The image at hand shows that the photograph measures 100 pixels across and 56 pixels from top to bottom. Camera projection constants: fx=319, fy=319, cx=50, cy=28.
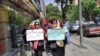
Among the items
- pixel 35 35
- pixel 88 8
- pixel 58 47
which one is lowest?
pixel 58 47

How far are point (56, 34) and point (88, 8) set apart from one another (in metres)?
67.2

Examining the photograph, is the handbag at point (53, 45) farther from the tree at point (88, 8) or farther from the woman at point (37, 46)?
the tree at point (88, 8)

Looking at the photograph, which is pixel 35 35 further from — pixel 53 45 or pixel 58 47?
pixel 58 47

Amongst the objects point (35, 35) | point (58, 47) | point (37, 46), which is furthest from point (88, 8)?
point (58, 47)

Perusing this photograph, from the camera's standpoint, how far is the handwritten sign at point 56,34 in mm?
10109

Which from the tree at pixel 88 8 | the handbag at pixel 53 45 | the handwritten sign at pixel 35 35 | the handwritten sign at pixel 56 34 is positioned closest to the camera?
the handbag at pixel 53 45

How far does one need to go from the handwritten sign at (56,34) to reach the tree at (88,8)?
65225 millimetres

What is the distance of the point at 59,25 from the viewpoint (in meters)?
10.3

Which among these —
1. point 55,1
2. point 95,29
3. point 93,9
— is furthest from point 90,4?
point 95,29

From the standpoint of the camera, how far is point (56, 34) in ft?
33.7

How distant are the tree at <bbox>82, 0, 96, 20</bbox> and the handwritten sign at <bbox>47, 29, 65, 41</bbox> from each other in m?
65.2

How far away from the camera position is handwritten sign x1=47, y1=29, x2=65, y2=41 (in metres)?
10.1

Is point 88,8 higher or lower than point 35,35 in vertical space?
higher

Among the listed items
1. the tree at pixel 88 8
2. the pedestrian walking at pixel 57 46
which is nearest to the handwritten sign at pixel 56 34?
the pedestrian walking at pixel 57 46
